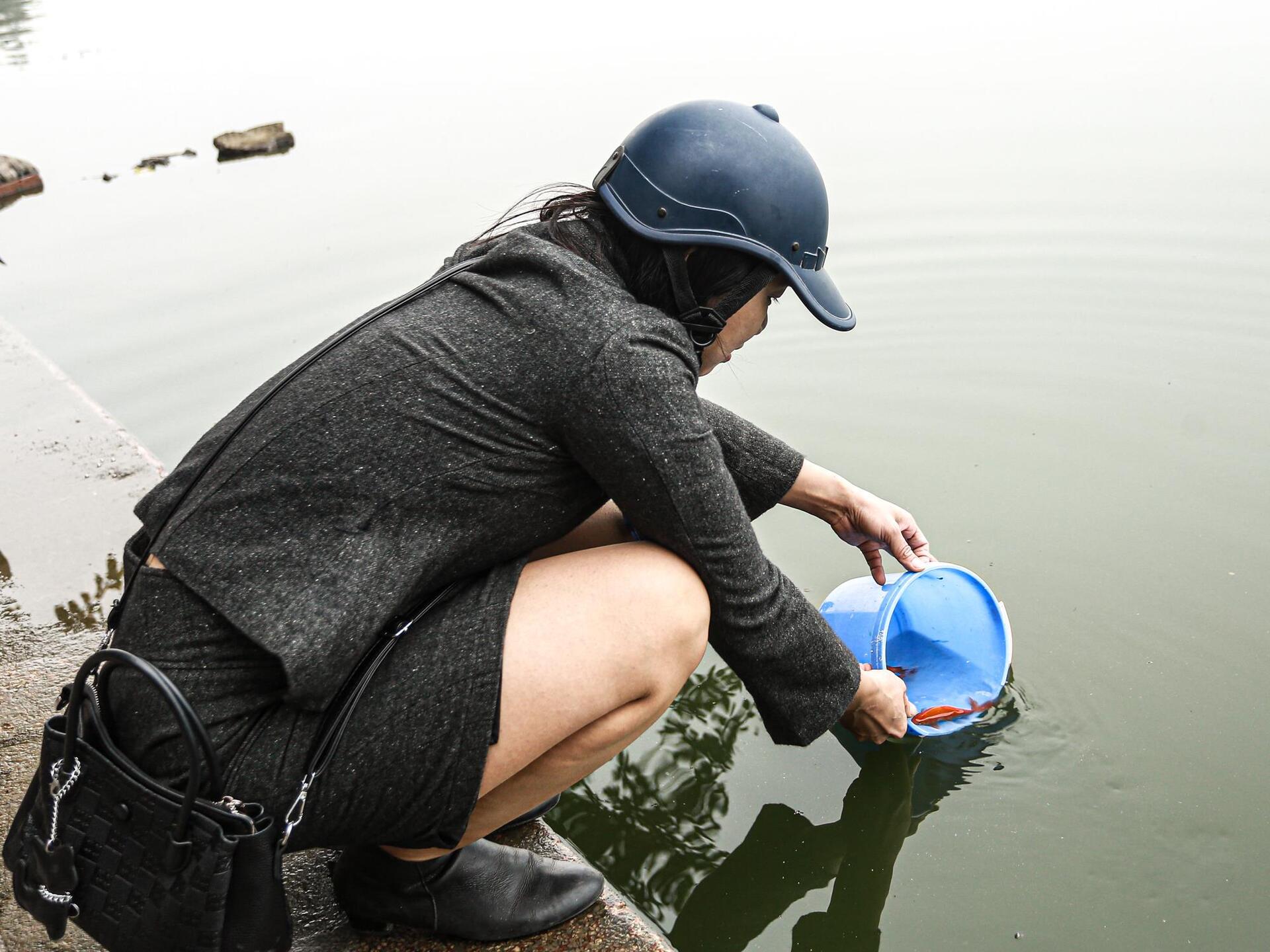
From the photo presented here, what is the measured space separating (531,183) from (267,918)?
19.9ft

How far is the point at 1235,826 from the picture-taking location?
91.8 inches

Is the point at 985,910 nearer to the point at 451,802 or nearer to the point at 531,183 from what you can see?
the point at 451,802

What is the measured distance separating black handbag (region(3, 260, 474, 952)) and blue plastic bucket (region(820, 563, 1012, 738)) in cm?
137

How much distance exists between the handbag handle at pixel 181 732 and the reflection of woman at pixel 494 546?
8 centimetres

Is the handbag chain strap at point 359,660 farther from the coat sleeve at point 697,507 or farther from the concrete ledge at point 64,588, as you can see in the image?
the concrete ledge at point 64,588

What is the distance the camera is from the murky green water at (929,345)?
7.72 feet

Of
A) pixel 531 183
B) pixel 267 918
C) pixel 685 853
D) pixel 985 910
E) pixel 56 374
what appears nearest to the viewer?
pixel 267 918

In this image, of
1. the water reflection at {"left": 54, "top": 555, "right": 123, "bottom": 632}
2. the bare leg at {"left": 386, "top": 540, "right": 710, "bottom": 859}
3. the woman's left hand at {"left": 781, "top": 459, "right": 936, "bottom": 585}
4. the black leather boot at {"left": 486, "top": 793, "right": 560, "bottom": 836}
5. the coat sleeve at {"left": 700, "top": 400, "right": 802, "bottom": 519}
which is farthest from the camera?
the water reflection at {"left": 54, "top": 555, "right": 123, "bottom": 632}

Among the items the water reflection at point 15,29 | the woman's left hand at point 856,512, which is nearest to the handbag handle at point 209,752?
the woman's left hand at point 856,512

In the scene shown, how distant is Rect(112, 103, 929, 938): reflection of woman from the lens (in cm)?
159

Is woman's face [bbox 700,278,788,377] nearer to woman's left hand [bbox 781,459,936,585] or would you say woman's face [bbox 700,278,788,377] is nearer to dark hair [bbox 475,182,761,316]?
dark hair [bbox 475,182,761,316]

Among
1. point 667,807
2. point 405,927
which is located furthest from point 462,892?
point 667,807

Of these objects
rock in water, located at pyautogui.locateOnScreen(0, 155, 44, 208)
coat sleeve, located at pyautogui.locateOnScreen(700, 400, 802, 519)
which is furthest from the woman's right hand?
rock in water, located at pyautogui.locateOnScreen(0, 155, 44, 208)

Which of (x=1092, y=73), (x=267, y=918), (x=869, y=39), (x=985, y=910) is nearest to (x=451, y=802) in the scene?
(x=267, y=918)
